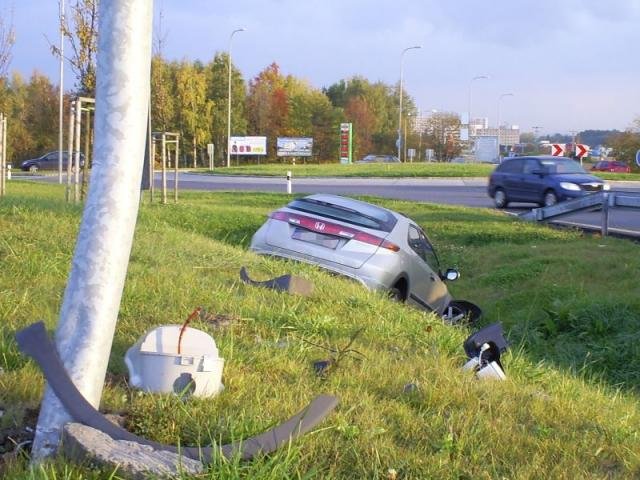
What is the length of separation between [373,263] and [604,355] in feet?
8.38

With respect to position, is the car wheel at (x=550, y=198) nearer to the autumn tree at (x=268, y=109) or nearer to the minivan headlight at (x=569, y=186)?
the minivan headlight at (x=569, y=186)

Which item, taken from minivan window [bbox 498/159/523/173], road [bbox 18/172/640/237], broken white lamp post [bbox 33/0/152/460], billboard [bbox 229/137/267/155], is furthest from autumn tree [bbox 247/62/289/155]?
broken white lamp post [bbox 33/0/152/460]

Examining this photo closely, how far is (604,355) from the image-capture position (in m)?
8.39

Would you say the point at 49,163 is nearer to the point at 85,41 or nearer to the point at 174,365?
the point at 85,41

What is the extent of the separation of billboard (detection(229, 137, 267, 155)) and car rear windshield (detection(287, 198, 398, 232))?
6285 cm

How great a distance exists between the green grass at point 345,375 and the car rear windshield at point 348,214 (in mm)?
906

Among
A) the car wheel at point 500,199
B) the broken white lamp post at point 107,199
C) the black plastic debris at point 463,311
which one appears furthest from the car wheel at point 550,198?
the broken white lamp post at point 107,199

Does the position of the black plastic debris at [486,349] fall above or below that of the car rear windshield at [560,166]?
below

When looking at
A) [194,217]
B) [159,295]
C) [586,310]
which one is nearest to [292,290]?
[159,295]

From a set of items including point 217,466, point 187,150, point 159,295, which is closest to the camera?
point 217,466

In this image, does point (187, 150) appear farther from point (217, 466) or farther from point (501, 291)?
point (217, 466)

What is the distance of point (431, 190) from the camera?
116ft

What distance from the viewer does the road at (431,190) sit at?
17594mm

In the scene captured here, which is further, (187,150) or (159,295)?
(187,150)
